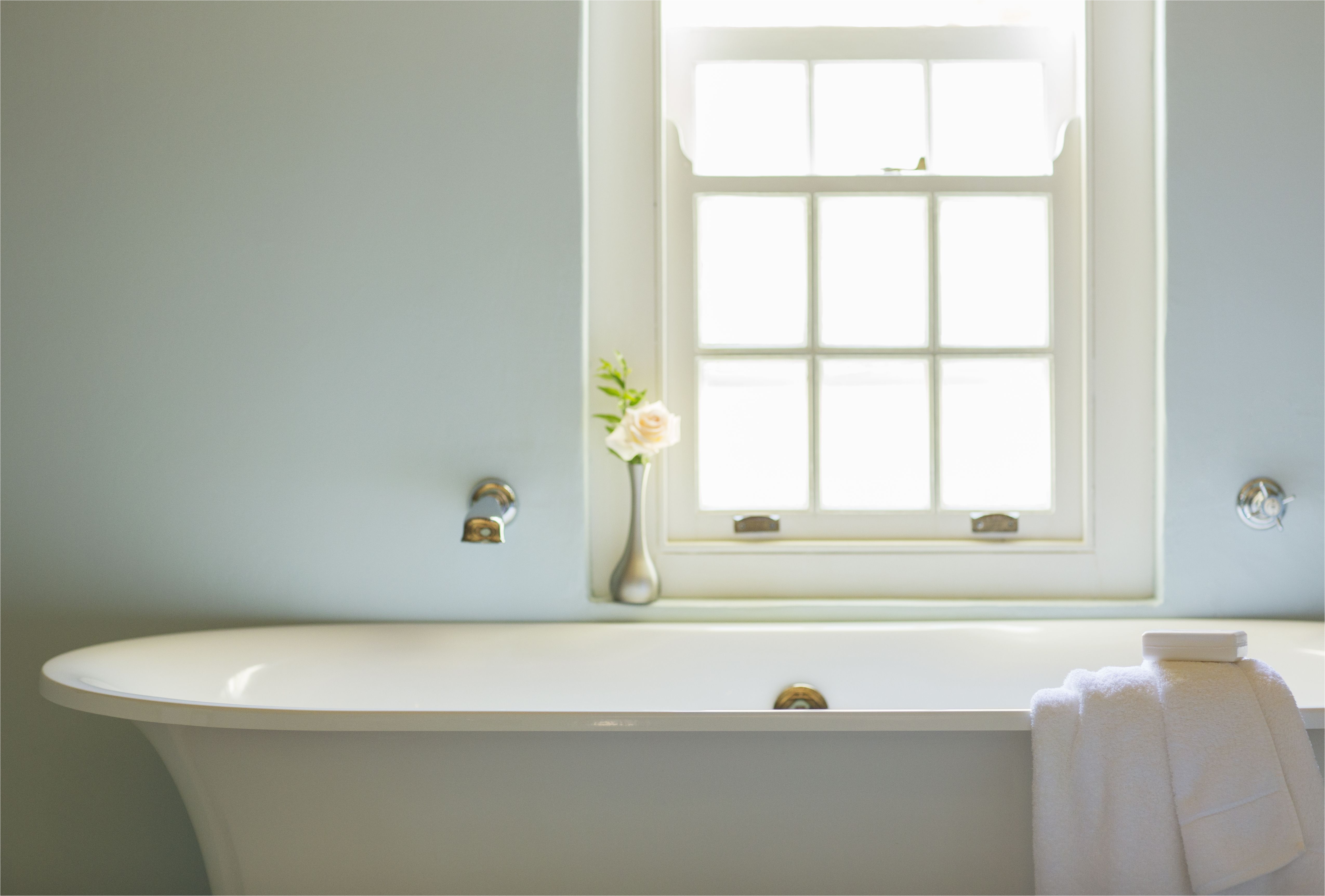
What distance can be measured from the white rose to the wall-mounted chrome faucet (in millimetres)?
231

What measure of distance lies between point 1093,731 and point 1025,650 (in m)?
0.64

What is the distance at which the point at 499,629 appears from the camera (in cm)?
166

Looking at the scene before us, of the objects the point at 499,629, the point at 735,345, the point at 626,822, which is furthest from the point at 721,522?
the point at 626,822

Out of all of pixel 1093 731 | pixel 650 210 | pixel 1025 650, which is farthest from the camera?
pixel 650 210

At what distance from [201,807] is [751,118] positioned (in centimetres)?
163

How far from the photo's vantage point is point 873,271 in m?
1.85

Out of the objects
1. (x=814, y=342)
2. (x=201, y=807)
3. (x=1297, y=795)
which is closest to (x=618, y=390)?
(x=814, y=342)

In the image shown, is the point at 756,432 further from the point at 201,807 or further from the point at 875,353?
the point at 201,807

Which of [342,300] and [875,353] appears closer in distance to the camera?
[342,300]

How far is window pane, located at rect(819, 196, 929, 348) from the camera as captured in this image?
1845 millimetres

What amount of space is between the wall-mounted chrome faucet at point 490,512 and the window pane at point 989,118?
1.16 m

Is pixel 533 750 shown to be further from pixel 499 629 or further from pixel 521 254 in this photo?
pixel 521 254

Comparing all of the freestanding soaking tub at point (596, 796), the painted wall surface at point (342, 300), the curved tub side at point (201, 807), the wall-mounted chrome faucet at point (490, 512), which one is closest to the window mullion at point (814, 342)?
the painted wall surface at point (342, 300)

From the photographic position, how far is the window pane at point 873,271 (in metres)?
1.84
